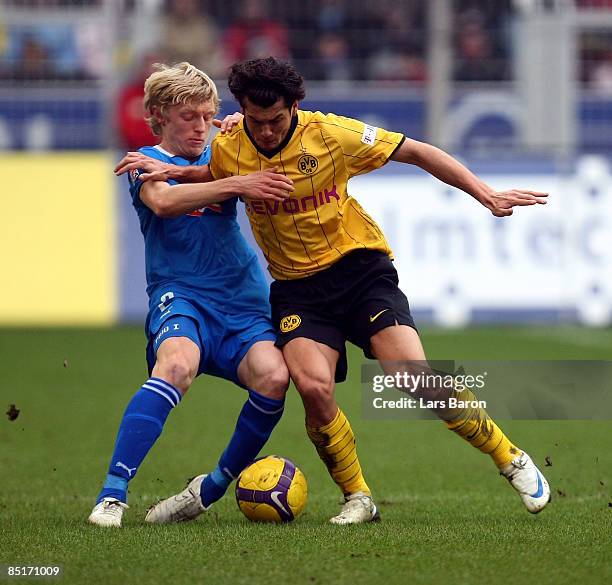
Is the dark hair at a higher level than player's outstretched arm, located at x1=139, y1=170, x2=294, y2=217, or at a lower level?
higher

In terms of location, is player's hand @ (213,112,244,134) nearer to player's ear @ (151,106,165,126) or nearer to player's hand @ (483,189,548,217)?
player's ear @ (151,106,165,126)

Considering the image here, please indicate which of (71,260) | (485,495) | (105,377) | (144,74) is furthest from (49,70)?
(485,495)

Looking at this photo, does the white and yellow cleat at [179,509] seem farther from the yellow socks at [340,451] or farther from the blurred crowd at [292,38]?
the blurred crowd at [292,38]

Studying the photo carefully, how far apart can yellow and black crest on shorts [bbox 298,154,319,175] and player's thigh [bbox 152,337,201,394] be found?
0.83 meters

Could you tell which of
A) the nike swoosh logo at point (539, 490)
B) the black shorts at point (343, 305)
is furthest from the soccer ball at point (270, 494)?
the nike swoosh logo at point (539, 490)

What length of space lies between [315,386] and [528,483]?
99cm

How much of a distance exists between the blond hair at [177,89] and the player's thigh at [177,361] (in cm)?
101

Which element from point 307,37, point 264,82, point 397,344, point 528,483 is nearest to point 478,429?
point 528,483

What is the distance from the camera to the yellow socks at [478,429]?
5.55m

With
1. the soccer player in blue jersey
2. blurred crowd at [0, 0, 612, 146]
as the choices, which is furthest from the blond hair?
blurred crowd at [0, 0, 612, 146]

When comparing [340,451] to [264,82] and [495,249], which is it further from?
[495,249]

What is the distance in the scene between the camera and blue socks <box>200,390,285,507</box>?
219 inches

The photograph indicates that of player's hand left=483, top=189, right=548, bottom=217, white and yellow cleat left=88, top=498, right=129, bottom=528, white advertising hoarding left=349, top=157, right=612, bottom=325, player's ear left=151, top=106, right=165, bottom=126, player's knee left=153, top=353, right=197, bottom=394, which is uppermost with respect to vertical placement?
player's ear left=151, top=106, right=165, bottom=126

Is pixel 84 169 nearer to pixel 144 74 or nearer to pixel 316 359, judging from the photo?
pixel 144 74
